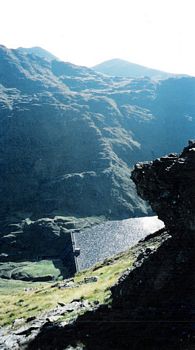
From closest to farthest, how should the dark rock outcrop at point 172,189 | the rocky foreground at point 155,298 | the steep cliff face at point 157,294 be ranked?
the steep cliff face at point 157,294 → the rocky foreground at point 155,298 → the dark rock outcrop at point 172,189

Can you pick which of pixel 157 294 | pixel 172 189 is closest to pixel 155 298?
pixel 157 294

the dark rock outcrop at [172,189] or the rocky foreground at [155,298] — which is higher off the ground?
the dark rock outcrop at [172,189]

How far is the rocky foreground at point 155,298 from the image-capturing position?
3616 cm

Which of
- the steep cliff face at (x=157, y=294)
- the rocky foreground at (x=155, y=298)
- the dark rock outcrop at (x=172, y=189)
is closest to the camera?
the steep cliff face at (x=157, y=294)

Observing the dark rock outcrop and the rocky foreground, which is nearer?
the rocky foreground

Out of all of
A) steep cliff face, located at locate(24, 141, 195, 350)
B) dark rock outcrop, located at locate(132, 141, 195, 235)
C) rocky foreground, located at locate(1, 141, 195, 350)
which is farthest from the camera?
dark rock outcrop, located at locate(132, 141, 195, 235)

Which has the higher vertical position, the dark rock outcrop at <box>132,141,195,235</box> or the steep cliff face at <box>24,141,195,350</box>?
the dark rock outcrop at <box>132,141,195,235</box>

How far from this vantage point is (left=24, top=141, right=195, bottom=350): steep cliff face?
36.0 meters

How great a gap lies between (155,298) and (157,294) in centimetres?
48

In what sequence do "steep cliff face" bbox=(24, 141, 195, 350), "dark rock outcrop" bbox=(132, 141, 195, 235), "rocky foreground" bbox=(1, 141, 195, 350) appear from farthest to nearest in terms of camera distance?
"dark rock outcrop" bbox=(132, 141, 195, 235), "rocky foreground" bbox=(1, 141, 195, 350), "steep cliff face" bbox=(24, 141, 195, 350)

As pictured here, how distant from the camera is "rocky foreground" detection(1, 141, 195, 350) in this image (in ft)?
119

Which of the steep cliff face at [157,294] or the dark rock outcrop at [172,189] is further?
the dark rock outcrop at [172,189]

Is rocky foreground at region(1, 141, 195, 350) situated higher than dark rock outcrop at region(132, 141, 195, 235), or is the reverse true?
dark rock outcrop at region(132, 141, 195, 235)

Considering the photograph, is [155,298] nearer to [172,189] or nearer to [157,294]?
[157,294]
